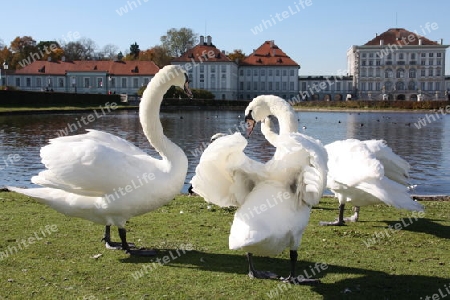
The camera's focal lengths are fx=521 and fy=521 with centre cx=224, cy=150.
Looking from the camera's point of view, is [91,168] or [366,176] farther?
[366,176]

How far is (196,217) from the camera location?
27.8 feet

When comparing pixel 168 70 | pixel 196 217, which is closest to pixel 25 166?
pixel 196 217

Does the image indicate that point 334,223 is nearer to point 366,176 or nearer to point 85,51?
point 366,176

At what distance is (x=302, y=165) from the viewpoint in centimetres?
509

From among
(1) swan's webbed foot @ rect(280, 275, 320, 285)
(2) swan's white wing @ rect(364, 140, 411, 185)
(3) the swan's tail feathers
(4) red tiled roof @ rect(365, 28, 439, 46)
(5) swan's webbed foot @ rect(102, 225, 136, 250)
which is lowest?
(1) swan's webbed foot @ rect(280, 275, 320, 285)

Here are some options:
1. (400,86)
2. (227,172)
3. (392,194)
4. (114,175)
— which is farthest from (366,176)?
(400,86)

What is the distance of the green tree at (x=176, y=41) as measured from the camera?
12862 cm

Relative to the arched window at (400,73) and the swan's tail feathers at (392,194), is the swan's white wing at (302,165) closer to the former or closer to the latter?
the swan's tail feathers at (392,194)

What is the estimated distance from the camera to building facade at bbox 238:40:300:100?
134 meters

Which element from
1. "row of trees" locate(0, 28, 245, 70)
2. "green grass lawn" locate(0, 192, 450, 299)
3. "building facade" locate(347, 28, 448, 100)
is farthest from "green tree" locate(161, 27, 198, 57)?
"green grass lawn" locate(0, 192, 450, 299)

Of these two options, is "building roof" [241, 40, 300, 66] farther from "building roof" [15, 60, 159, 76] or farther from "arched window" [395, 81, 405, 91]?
"arched window" [395, 81, 405, 91]

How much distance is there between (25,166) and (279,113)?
12943 mm

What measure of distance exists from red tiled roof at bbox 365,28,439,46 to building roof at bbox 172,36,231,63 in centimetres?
4351

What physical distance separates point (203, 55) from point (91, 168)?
121 meters
